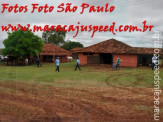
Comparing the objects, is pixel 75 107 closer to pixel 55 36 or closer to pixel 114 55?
pixel 114 55

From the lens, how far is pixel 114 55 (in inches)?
1197

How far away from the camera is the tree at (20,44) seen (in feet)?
106

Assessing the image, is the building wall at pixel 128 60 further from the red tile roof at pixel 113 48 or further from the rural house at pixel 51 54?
the rural house at pixel 51 54

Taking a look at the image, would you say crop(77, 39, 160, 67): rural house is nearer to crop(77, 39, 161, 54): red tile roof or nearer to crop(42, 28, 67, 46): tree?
crop(77, 39, 161, 54): red tile roof

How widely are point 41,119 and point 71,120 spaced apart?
93 cm

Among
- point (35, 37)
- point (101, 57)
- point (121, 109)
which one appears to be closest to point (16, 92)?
point (121, 109)

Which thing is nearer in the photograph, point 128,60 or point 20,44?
point 128,60

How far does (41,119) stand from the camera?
569 cm

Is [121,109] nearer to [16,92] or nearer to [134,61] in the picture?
[16,92]

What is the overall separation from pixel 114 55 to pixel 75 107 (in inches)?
957

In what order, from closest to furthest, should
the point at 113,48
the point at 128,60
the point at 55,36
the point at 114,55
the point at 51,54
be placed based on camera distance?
the point at 128,60
the point at 114,55
the point at 113,48
the point at 51,54
the point at 55,36

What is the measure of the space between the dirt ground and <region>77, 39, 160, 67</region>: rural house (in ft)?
69.9

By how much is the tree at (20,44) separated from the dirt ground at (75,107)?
2454 centimetres

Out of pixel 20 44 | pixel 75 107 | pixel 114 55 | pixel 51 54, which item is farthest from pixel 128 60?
pixel 75 107
